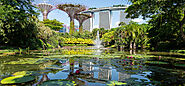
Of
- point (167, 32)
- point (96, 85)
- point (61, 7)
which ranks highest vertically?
point (61, 7)

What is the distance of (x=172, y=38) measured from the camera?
45.8 ft

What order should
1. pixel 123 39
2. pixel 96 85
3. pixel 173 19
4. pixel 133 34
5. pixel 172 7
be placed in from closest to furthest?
pixel 96 85
pixel 172 7
pixel 173 19
pixel 133 34
pixel 123 39

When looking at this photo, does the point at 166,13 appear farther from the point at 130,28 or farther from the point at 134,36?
the point at 130,28

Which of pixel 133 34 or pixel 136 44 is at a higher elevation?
pixel 133 34

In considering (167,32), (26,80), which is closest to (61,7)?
(167,32)

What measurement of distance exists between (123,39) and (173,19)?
7596 mm

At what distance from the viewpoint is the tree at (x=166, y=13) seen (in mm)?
9656

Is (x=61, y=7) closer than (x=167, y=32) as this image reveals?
No

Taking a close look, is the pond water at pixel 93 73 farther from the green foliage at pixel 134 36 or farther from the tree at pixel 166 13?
the green foliage at pixel 134 36

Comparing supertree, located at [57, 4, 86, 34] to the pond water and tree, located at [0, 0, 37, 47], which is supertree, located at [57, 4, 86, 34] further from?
the pond water

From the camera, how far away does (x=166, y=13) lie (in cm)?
1099

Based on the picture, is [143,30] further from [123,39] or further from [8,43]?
[8,43]

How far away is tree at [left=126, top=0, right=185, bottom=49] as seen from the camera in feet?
31.7

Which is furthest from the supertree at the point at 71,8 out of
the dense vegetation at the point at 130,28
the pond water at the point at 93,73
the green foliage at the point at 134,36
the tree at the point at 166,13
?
the pond water at the point at 93,73
